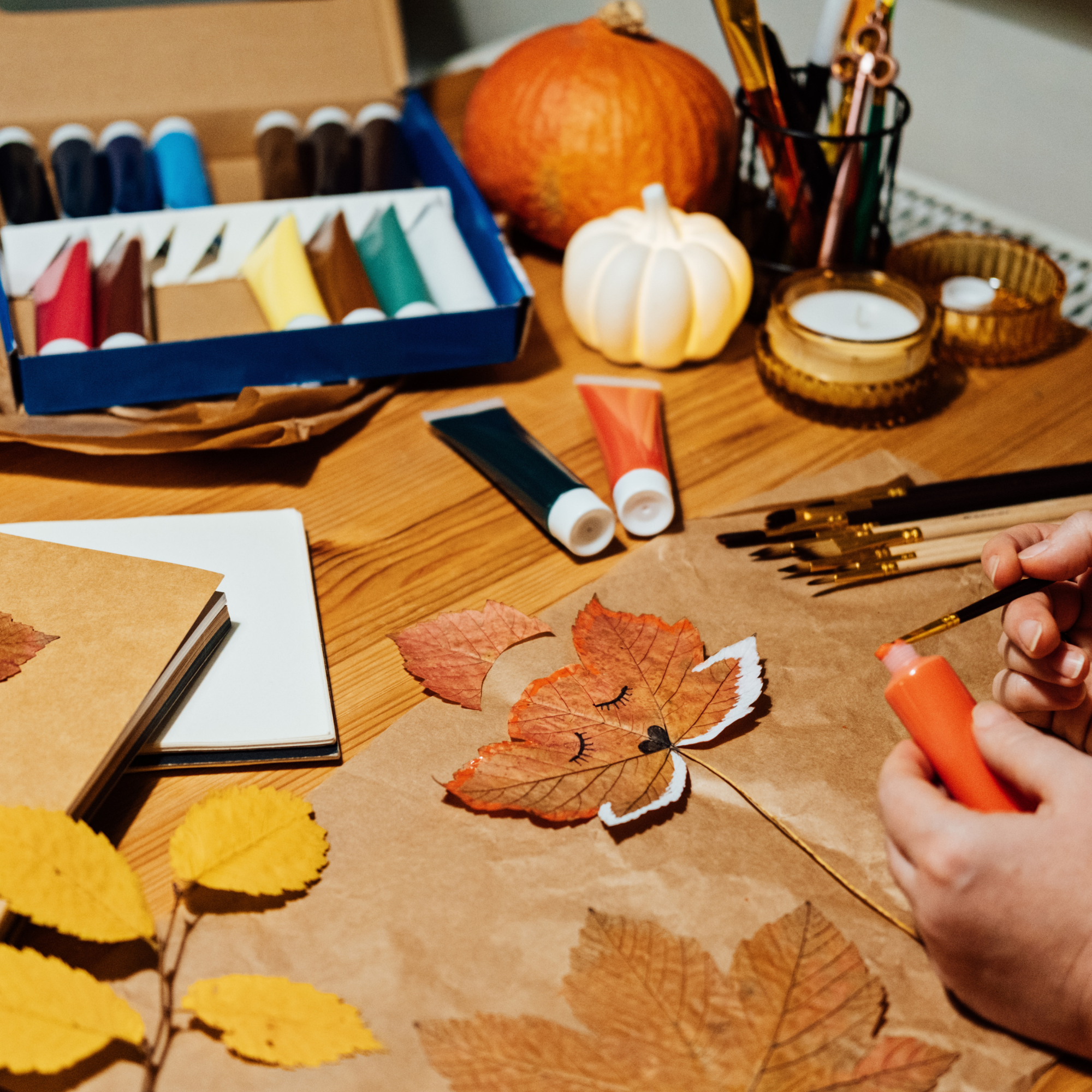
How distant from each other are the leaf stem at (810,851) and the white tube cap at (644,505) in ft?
0.56

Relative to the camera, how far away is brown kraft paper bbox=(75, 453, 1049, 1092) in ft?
1.22

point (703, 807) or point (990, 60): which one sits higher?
point (990, 60)

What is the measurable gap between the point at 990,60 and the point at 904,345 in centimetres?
54

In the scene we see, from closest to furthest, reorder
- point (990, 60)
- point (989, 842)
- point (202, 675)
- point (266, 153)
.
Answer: point (989, 842) → point (202, 675) → point (266, 153) → point (990, 60)

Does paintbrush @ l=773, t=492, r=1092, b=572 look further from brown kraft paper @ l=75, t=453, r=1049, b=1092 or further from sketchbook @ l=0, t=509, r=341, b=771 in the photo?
sketchbook @ l=0, t=509, r=341, b=771

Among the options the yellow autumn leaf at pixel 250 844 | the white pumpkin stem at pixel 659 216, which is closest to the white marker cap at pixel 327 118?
the white pumpkin stem at pixel 659 216

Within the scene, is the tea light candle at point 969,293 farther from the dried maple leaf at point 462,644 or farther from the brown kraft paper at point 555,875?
the dried maple leaf at point 462,644

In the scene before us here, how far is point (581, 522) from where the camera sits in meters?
0.58

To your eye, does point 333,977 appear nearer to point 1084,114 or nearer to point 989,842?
point 989,842

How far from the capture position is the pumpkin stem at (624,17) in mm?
827

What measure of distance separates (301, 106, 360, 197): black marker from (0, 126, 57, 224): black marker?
0.21 meters

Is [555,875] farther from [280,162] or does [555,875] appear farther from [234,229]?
[280,162]

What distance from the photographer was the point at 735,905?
0.41 metres

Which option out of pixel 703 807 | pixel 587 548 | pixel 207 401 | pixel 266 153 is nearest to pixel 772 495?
pixel 587 548
